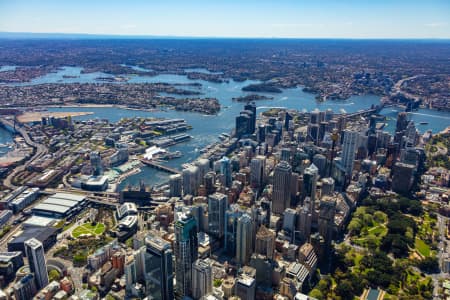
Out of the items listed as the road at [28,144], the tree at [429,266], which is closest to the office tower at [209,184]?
the tree at [429,266]

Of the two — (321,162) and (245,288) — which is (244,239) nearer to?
(245,288)

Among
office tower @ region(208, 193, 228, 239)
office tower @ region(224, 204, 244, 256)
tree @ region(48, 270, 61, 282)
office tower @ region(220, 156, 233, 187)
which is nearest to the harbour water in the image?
office tower @ region(220, 156, 233, 187)

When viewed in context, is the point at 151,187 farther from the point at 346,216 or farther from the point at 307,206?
the point at 346,216

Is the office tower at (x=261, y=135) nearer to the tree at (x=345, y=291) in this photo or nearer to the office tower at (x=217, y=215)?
the office tower at (x=217, y=215)

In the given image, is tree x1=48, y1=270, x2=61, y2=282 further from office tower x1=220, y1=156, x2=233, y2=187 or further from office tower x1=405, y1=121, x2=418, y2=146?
office tower x1=405, y1=121, x2=418, y2=146

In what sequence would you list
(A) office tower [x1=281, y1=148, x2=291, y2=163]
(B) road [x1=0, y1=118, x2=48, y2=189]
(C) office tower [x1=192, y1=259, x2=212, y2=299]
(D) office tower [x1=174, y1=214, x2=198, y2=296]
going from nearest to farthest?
(C) office tower [x1=192, y1=259, x2=212, y2=299]
(D) office tower [x1=174, y1=214, x2=198, y2=296]
(B) road [x1=0, y1=118, x2=48, y2=189]
(A) office tower [x1=281, y1=148, x2=291, y2=163]

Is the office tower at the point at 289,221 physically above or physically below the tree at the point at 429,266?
above
